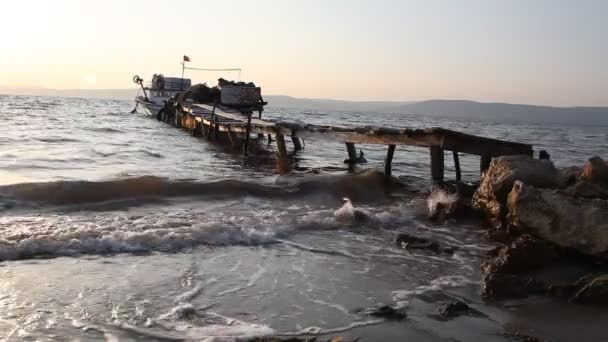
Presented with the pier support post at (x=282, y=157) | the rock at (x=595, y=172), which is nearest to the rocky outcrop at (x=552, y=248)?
the rock at (x=595, y=172)

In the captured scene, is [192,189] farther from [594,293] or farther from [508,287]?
[594,293]

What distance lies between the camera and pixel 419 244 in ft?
26.1

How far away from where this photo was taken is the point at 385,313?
5.13 m

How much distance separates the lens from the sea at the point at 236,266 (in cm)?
479

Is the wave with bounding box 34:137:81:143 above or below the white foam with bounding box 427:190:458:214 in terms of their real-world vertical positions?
below

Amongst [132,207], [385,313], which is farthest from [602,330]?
[132,207]

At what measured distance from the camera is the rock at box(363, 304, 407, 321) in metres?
5.06

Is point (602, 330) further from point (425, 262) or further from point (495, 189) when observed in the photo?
point (495, 189)

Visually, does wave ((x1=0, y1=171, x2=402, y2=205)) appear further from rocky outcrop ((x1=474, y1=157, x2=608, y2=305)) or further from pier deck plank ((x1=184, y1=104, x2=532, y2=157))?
rocky outcrop ((x1=474, y1=157, x2=608, y2=305))

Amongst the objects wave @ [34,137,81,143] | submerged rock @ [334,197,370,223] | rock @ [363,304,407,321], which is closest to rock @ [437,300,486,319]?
rock @ [363,304,407,321]

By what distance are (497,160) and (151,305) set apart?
660 cm

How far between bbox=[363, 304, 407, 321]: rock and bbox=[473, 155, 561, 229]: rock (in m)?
4.34

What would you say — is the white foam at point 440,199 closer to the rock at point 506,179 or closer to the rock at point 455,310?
the rock at point 506,179

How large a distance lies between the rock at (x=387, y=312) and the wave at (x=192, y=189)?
7.07m
